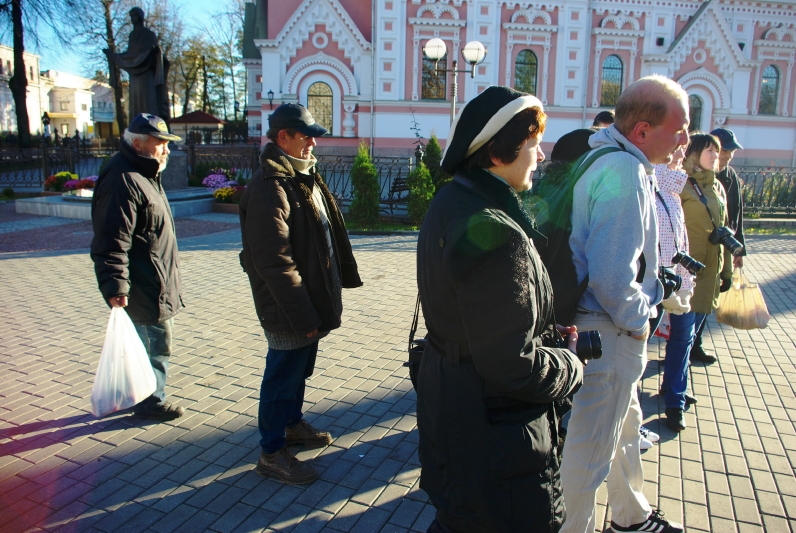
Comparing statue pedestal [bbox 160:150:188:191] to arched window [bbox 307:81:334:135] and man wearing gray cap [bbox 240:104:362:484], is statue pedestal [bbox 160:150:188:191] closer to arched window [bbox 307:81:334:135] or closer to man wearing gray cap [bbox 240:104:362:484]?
arched window [bbox 307:81:334:135]

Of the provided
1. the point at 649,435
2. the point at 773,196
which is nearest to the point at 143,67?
the point at 649,435

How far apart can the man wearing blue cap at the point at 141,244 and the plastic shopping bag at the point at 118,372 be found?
17 cm

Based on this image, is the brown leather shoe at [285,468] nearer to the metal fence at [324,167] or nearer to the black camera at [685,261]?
the black camera at [685,261]

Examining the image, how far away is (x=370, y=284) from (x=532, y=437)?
612cm

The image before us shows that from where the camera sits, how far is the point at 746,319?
430cm

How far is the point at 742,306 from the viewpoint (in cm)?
432

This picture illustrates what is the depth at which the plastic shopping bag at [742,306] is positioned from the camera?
427 cm

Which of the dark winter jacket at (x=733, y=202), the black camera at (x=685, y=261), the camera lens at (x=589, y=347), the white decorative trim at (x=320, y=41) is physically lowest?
the camera lens at (x=589, y=347)

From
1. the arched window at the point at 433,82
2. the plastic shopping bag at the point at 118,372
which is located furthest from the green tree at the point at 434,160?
the arched window at the point at 433,82

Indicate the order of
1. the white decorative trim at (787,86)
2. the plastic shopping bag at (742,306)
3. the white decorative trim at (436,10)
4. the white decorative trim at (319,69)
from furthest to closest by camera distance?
the white decorative trim at (787,86) → the white decorative trim at (319,69) → the white decorative trim at (436,10) → the plastic shopping bag at (742,306)

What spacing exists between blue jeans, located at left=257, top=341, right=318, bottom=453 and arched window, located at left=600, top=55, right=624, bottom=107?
27794 mm

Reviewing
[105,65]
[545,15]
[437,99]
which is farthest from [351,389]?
[105,65]

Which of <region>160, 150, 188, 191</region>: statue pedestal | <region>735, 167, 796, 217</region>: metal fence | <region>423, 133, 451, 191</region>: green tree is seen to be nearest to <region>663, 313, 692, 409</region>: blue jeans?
<region>423, 133, 451, 191</region>: green tree

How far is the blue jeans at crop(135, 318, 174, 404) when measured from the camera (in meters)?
3.88
